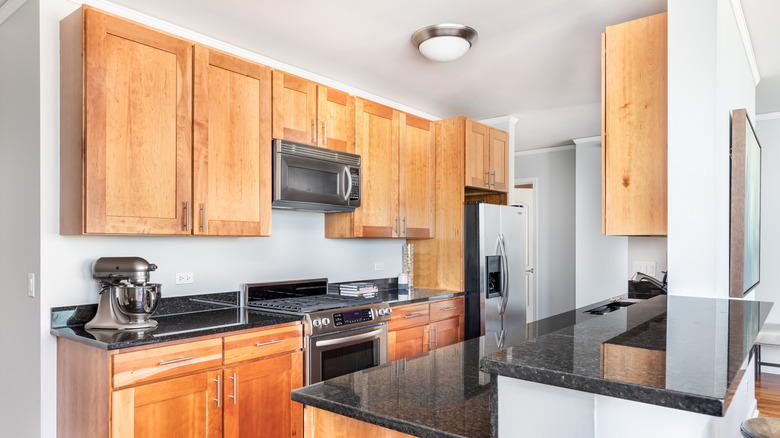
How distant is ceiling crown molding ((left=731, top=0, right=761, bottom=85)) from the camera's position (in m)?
2.53

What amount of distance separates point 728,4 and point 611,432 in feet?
7.46

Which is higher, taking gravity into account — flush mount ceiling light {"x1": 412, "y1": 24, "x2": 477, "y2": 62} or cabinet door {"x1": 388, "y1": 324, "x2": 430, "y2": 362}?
flush mount ceiling light {"x1": 412, "y1": 24, "x2": 477, "y2": 62}

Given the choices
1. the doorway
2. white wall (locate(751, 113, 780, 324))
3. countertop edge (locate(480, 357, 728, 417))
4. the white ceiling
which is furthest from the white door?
countertop edge (locate(480, 357, 728, 417))

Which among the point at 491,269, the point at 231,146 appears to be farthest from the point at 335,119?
the point at 491,269

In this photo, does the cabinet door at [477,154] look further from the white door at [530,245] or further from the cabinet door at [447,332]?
the white door at [530,245]

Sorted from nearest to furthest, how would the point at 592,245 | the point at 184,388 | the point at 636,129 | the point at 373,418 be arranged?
the point at 373,418
the point at 184,388
the point at 636,129
the point at 592,245

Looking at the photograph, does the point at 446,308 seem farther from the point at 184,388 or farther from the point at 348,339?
the point at 184,388

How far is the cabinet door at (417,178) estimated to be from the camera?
4.03 meters

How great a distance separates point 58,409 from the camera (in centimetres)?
231

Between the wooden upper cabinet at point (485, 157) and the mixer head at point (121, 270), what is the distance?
2665 mm

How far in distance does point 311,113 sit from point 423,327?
69.5 inches

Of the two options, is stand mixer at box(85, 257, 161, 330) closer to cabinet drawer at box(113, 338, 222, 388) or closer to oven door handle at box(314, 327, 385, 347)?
cabinet drawer at box(113, 338, 222, 388)

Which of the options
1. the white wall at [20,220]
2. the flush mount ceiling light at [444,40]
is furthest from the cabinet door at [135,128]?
the flush mount ceiling light at [444,40]

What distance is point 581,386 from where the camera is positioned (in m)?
0.82
